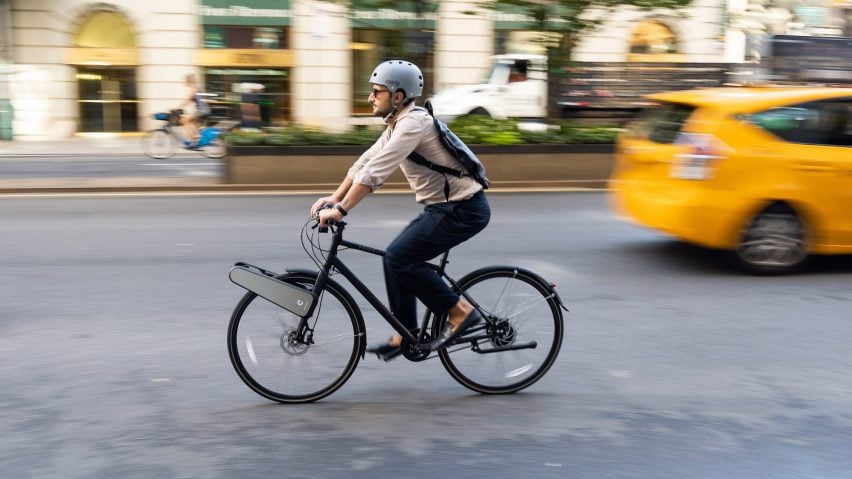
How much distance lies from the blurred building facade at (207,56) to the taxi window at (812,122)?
57.7 ft

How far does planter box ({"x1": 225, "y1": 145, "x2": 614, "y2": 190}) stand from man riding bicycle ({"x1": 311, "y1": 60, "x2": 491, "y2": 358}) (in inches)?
343

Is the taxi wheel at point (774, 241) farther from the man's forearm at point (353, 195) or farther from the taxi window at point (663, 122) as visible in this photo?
the man's forearm at point (353, 195)

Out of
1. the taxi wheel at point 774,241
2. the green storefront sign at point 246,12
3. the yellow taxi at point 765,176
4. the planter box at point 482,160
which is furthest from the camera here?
the green storefront sign at point 246,12

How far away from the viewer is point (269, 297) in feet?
14.4

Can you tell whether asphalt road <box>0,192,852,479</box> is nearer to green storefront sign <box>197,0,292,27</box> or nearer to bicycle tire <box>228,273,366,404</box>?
bicycle tire <box>228,273,366,404</box>

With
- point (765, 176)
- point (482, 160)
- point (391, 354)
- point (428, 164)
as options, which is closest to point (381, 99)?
point (428, 164)

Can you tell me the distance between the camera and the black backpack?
431 centimetres

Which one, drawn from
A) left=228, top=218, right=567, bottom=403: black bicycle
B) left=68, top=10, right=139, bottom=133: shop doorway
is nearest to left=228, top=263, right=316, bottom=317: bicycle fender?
left=228, top=218, right=567, bottom=403: black bicycle

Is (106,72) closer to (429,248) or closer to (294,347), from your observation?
(294,347)

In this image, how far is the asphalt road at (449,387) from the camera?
389cm

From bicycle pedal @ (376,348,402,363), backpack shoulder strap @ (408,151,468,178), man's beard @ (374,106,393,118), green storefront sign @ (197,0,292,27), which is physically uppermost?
green storefront sign @ (197,0,292,27)

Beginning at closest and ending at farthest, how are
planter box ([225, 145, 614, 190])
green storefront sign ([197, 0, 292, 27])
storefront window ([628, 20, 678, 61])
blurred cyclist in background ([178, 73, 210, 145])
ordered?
1. planter box ([225, 145, 614, 190])
2. blurred cyclist in background ([178, 73, 210, 145])
3. green storefront sign ([197, 0, 292, 27])
4. storefront window ([628, 20, 678, 61])

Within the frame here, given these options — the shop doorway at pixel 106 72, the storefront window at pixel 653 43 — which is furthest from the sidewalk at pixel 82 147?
the storefront window at pixel 653 43

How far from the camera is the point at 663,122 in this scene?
8094mm
